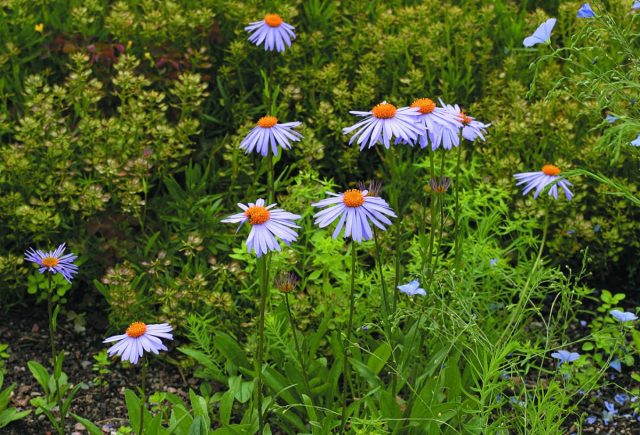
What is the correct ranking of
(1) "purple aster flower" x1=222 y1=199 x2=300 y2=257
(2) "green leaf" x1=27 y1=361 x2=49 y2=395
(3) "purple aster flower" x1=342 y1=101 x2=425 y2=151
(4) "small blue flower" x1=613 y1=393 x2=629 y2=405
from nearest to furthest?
(1) "purple aster flower" x1=222 y1=199 x2=300 y2=257
(3) "purple aster flower" x1=342 y1=101 x2=425 y2=151
(2) "green leaf" x1=27 y1=361 x2=49 y2=395
(4) "small blue flower" x1=613 y1=393 x2=629 y2=405

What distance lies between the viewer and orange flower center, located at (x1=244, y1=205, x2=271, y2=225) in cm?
212

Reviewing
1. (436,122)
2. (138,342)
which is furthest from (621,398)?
(138,342)

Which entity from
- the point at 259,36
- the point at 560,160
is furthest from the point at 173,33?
the point at 560,160

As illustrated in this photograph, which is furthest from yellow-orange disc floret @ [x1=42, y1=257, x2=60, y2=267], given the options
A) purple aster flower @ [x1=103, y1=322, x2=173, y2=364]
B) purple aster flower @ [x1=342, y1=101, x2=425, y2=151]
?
purple aster flower @ [x1=342, y1=101, x2=425, y2=151]

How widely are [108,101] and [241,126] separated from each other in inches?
28.0

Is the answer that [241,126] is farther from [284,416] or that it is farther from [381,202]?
[381,202]

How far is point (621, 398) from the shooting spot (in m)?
3.03

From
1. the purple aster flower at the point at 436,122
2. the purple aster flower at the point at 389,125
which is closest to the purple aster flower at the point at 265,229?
the purple aster flower at the point at 389,125

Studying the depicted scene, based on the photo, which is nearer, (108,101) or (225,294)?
(225,294)

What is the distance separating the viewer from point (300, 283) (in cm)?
328

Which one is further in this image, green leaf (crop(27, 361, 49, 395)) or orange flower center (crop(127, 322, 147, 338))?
green leaf (crop(27, 361, 49, 395))

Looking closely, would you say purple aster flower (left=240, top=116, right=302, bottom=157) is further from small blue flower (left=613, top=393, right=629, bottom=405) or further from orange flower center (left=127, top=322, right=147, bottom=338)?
small blue flower (left=613, top=393, right=629, bottom=405)

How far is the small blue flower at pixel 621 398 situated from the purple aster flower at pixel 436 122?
1195 millimetres

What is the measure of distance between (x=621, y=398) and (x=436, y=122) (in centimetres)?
130
